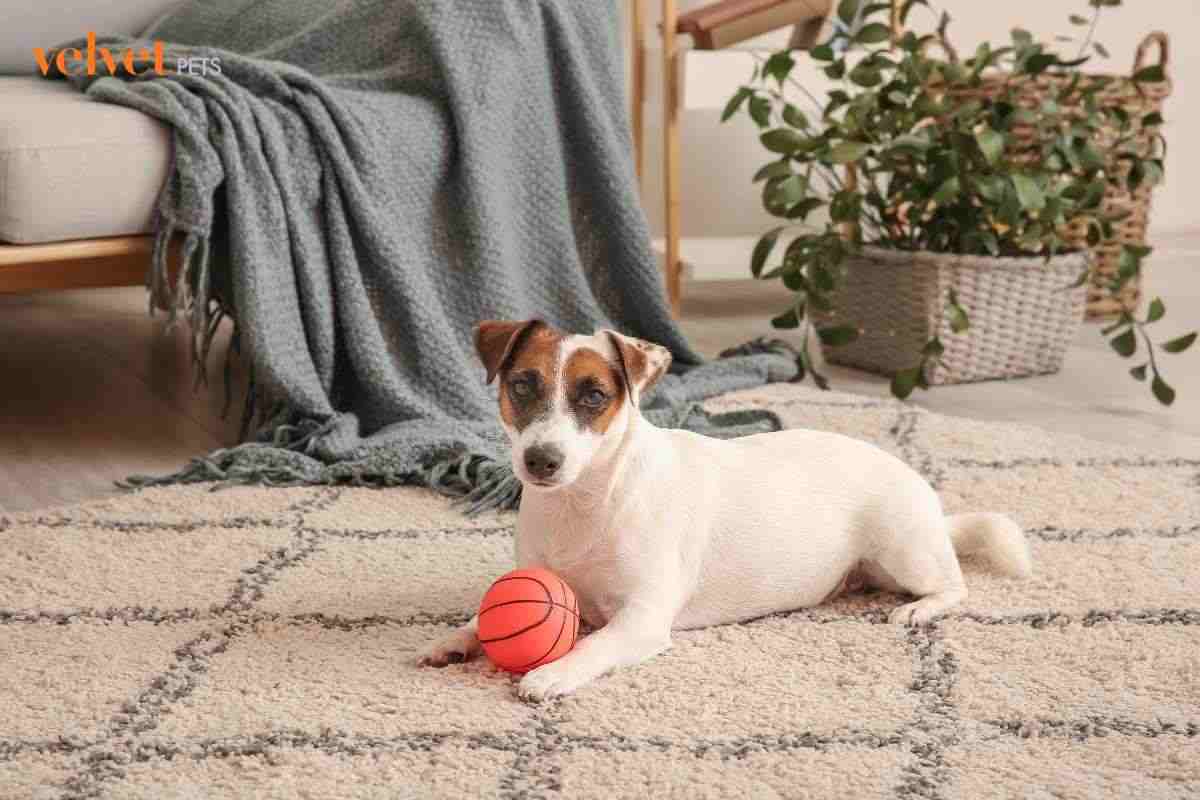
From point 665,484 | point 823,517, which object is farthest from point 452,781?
point 823,517

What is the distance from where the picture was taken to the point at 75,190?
6.73 feet

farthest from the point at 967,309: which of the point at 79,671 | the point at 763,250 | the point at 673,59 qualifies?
the point at 79,671

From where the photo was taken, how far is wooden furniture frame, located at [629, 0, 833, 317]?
3.27m

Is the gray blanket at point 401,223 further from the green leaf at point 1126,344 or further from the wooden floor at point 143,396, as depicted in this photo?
the green leaf at point 1126,344

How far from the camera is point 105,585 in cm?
164

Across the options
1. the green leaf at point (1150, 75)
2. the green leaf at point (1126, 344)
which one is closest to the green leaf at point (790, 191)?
the green leaf at point (1126, 344)

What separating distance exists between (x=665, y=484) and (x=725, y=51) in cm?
215

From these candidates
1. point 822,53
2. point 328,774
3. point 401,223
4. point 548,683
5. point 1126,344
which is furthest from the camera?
point 822,53

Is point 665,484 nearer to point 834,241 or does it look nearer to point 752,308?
point 834,241

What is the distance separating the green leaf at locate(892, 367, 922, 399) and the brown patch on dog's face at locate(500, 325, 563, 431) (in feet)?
4.33

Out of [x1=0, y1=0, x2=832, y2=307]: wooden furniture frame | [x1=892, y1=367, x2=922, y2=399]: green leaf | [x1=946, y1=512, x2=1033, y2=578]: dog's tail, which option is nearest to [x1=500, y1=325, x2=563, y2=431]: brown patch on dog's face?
[x1=946, y1=512, x2=1033, y2=578]: dog's tail

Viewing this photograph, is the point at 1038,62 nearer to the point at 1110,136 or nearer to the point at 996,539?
the point at 1110,136

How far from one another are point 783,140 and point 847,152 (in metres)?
0.14

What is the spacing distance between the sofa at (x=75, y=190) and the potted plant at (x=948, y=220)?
1.16 m
